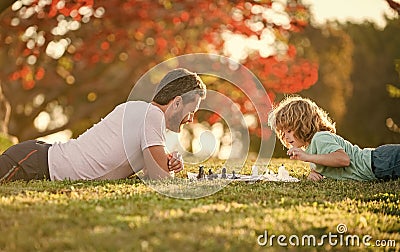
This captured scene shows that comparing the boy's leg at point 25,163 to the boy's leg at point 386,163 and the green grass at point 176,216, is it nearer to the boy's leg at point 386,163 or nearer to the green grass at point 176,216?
the green grass at point 176,216

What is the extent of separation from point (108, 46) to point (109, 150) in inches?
269

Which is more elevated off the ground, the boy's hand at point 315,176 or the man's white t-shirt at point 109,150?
the man's white t-shirt at point 109,150

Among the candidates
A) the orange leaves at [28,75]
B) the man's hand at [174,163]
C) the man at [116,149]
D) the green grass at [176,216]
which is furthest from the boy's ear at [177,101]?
the orange leaves at [28,75]

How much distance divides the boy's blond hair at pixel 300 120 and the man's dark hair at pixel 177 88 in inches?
25.2

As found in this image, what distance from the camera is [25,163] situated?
185 inches

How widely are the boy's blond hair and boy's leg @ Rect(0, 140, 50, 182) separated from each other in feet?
5.01

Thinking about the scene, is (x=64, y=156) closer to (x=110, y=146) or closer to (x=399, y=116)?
(x=110, y=146)

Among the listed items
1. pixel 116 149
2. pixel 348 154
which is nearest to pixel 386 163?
pixel 348 154

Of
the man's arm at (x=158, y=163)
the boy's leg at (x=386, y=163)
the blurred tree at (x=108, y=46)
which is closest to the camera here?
the man's arm at (x=158, y=163)

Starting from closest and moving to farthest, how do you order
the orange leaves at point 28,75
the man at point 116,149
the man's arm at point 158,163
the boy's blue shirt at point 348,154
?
1. the man's arm at point 158,163
2. the man at point 116,149
3. the boy's blue shirt at point 348,154
4. the orange leaves at point 28,75

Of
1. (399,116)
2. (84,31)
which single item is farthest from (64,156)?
(399,116)

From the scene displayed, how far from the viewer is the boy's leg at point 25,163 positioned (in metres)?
4.67

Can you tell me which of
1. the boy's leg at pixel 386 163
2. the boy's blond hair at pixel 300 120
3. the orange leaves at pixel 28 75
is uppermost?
the orange leaves at pixel 28 75

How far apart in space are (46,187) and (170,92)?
1035 millimetres
